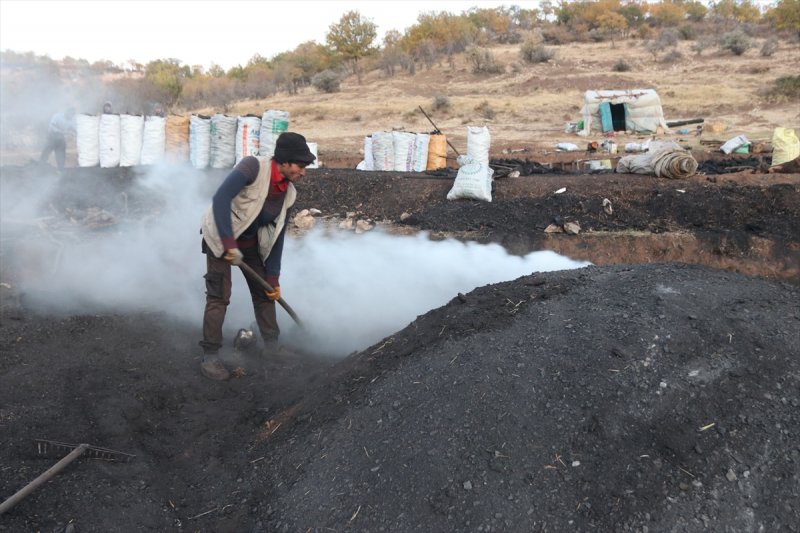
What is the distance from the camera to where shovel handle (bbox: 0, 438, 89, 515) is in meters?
2.13

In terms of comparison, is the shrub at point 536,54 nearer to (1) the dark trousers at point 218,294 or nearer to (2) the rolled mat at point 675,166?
(2) the rolled mat at point 675,166

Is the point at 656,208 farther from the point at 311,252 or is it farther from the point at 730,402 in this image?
the point at 730,402

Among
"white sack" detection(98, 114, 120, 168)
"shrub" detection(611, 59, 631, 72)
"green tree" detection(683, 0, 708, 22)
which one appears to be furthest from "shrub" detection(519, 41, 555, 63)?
"white sack" detection(98, 114, 120, 168)

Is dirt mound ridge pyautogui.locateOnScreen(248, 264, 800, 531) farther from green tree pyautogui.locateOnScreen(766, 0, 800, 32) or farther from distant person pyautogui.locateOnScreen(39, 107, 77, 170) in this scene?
green tree pyautogui.locateOnScreen(766, 0, 800, 32)

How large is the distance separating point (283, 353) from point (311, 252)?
201 centimetres

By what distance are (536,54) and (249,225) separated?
22730mm

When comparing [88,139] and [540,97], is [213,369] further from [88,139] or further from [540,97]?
[540,97]

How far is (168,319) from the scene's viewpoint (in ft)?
15.3

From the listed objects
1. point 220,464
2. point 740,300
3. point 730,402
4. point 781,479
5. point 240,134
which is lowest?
point 220,464

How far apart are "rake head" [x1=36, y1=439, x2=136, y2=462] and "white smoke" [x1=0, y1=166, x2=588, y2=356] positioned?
1724mm

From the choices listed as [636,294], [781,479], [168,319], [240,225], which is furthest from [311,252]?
[781,479]

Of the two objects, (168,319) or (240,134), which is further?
(240,134)

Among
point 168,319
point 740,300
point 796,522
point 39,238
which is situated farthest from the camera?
point 39,238

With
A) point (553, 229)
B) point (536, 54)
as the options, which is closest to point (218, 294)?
point (553, 229)
